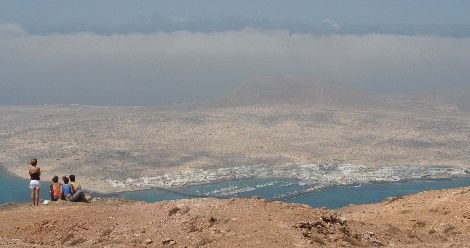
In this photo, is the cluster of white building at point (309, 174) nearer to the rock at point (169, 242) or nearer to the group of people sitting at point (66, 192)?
the group of people sitting at point (66, 192)

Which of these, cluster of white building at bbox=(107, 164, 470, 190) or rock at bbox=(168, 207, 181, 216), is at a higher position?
rock at bbox=(168, 207, 181, 216)

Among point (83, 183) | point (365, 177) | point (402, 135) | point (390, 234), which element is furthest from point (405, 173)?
point (390, 234)

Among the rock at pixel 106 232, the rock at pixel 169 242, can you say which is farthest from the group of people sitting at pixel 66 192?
the rock at pixel 169 242

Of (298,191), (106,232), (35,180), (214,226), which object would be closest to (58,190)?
(35,180)

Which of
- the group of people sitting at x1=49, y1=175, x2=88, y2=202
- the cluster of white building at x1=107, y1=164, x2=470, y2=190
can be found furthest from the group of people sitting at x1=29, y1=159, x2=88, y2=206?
the cluster of white building at x1=107, y1=164, x2=470, y2=190

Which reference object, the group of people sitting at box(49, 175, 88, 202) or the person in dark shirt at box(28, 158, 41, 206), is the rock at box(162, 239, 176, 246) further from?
the person in dark shirt at box(28, 158, 41, 206)

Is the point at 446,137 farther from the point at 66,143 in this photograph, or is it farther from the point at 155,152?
the point at 66,143
